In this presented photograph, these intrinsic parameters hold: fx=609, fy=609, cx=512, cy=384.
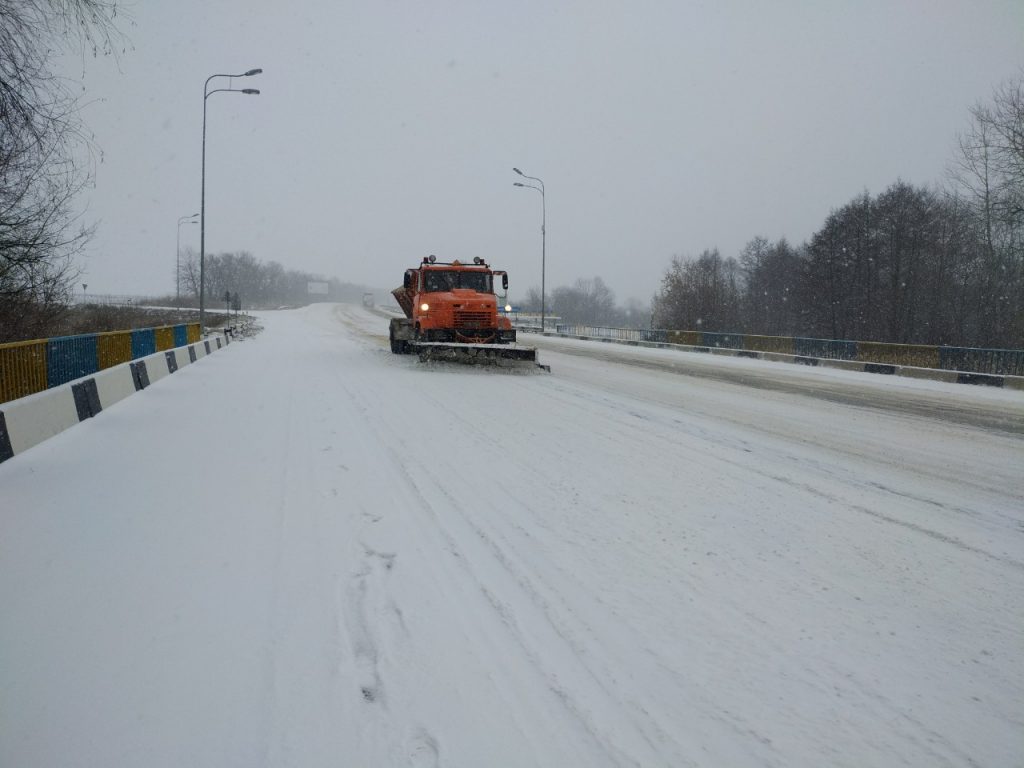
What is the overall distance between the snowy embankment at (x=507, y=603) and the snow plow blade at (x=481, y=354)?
808 cm

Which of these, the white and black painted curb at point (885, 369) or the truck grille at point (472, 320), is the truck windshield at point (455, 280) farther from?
the white and black painted curb at point (885, 369)

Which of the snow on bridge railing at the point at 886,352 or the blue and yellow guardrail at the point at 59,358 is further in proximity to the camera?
the snow on bridge railing at the point at 886,352

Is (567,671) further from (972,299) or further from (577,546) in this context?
(972,299)

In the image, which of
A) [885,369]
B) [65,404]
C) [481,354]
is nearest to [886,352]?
[885,369]

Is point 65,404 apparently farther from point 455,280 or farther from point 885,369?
point 885,369

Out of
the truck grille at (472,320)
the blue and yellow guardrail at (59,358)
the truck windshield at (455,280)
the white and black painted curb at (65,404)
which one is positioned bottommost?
the white and black painted curb at (65,404)

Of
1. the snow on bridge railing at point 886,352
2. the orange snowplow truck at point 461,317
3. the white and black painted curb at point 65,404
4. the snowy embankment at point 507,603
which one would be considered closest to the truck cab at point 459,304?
the orange snowplow truck at point 461,317

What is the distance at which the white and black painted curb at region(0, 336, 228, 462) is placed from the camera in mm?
6137

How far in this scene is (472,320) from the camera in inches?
619

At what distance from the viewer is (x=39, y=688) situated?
2.45 meters

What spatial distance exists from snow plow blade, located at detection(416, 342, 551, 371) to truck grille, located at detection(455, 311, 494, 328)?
0.69 metres

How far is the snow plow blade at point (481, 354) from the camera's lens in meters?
15.0

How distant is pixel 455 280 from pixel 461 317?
1723mm

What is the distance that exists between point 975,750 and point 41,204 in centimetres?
1384
